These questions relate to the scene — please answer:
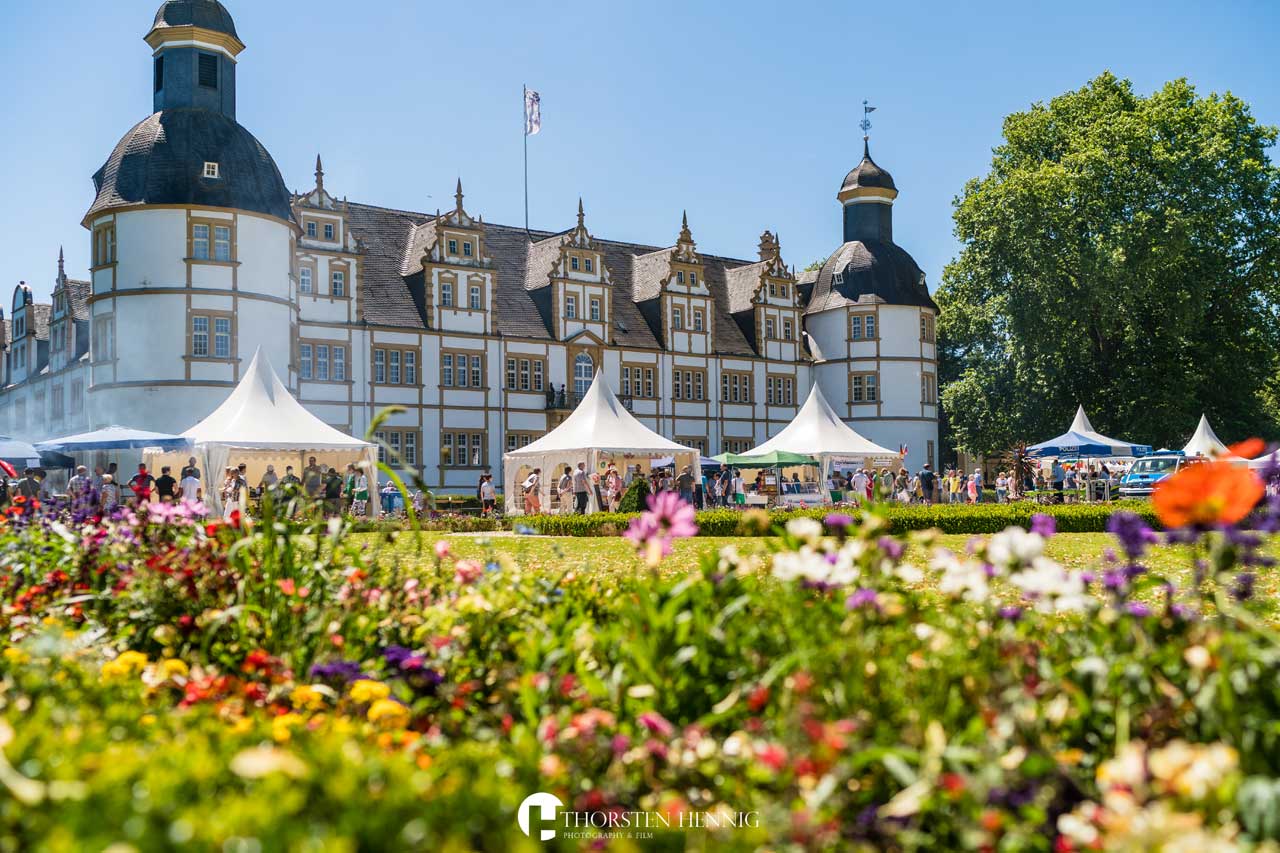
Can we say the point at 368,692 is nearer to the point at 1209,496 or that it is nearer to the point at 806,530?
the point at 806,530

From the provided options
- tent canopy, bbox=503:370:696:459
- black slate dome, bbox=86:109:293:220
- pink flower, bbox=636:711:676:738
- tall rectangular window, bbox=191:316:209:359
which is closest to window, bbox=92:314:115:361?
tall rectangular window, bbox=191:316:209:359

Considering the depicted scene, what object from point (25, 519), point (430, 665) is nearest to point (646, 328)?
point (25, 519)

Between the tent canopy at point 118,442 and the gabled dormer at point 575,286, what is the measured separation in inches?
844

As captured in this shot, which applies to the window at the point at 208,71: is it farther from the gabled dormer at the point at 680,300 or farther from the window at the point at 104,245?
the gabled dormer at the point at 680,300

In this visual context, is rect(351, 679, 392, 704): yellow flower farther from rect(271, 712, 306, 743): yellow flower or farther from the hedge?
the hedge

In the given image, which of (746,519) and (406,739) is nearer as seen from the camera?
(406,739)

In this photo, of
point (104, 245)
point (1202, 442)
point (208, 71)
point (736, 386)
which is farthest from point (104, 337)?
point (1202, 442)

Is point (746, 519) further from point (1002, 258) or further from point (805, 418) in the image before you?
point (1002, 258)

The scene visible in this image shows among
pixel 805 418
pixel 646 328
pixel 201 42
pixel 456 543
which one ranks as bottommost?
pixel 456 543

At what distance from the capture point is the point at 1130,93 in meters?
49.8

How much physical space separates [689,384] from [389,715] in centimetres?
4878

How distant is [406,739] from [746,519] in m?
1.62

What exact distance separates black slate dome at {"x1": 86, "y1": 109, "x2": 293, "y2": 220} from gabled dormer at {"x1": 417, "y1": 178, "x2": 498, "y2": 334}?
6.47 metres

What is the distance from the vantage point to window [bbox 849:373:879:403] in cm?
5566
